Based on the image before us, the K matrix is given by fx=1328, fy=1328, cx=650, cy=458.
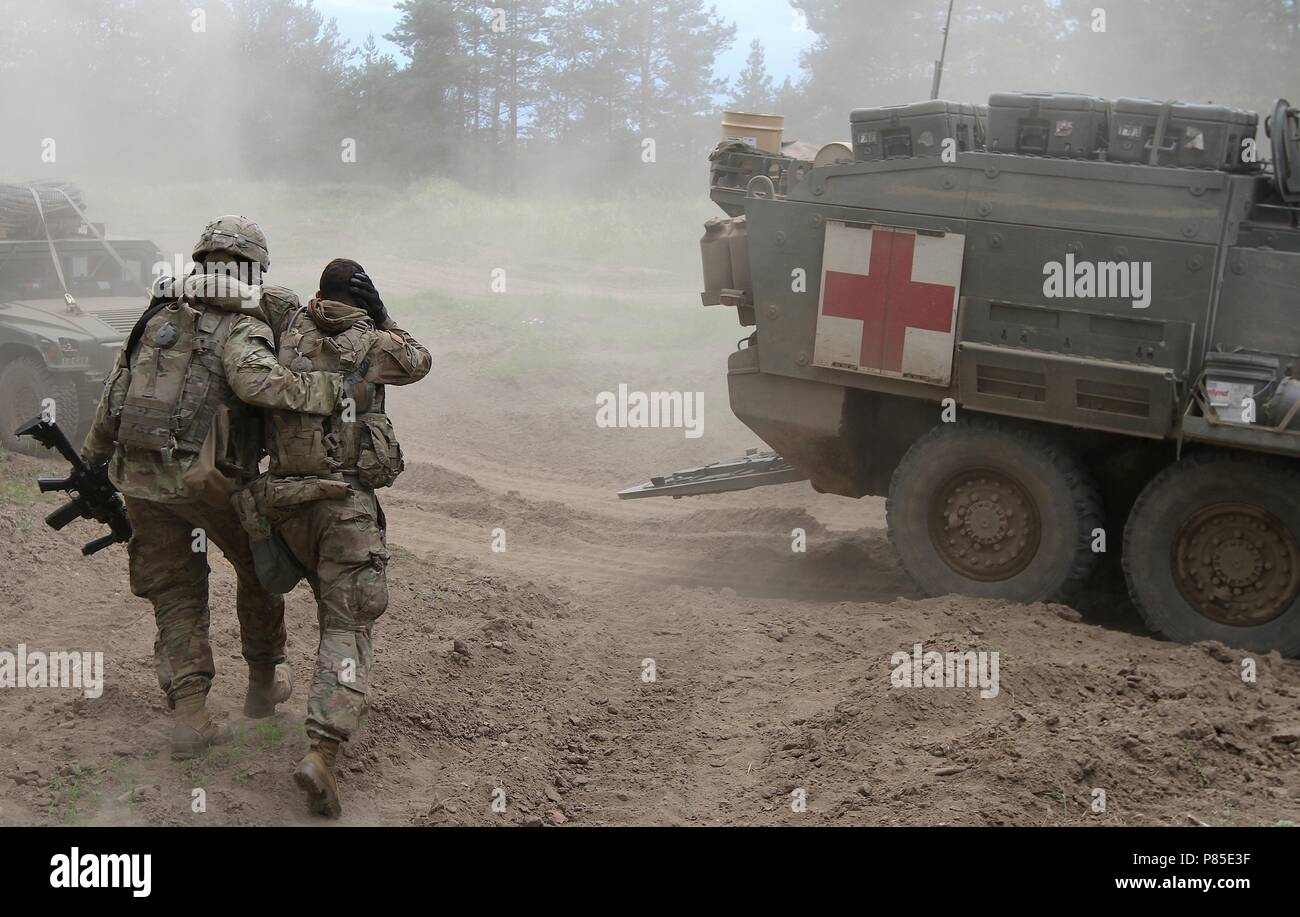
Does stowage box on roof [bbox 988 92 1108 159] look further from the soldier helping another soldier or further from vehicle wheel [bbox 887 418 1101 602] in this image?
the soldier helping another soldier

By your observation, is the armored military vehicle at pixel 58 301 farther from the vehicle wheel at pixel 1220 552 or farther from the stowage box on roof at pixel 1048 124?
the vehicle wheel at pixel 1220 552

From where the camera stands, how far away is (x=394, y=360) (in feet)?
17.0

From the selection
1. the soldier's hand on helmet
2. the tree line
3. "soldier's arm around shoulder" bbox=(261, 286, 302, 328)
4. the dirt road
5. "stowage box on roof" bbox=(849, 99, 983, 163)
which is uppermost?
the tree line

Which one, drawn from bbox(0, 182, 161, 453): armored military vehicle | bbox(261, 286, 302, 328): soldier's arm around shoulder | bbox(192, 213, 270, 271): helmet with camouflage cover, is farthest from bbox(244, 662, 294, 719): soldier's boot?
bbox(0, 182, 161, 453): armored military vehicle

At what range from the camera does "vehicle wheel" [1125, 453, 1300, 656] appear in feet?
21.6

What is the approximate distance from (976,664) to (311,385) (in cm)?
326

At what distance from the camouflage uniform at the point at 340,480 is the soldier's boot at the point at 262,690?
2.39 feet

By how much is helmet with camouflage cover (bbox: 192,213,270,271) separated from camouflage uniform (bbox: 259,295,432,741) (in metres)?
0.34

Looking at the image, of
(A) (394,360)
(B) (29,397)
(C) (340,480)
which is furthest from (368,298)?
(B) (29,397)

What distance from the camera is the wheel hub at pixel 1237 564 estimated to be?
6.63 m

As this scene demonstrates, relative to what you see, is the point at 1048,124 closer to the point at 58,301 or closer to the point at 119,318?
the point at 119,318

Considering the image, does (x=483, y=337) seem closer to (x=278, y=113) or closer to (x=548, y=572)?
(x=548, y=572)

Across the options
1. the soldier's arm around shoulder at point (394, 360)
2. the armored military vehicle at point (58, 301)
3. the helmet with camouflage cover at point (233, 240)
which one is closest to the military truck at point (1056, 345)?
the soldier's arm around shoulder at point (394, 360)

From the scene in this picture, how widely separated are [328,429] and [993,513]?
391cm
